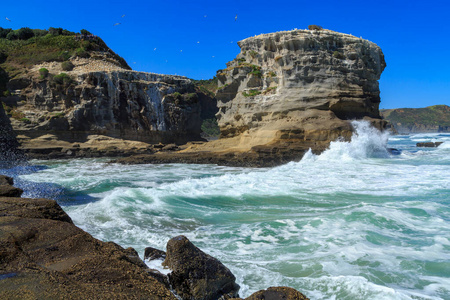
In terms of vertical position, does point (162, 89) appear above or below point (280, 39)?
below

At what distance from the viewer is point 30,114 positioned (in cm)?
2753

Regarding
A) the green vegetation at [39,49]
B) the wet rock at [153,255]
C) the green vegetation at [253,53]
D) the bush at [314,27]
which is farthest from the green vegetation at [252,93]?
the wet rock at [153,255]

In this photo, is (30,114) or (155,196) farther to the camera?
(30,114)

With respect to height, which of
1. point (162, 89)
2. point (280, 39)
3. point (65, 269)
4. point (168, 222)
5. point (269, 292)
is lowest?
point (168, 222)

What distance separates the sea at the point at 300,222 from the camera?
15.9 feet

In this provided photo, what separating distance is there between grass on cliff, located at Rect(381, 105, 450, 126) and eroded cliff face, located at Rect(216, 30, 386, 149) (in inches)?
4836

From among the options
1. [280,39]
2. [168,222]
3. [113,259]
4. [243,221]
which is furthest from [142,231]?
[280,39]

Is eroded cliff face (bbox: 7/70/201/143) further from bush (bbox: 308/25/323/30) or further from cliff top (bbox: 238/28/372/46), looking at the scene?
bush (bbox: 308/25/323/30)

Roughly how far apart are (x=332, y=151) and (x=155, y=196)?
12143 millimetres

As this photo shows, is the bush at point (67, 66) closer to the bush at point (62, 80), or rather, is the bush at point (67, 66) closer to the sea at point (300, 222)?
the bush at point (62, 80)

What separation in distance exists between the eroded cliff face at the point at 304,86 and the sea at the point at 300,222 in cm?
563

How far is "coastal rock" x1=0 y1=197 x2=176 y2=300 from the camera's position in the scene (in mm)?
2523

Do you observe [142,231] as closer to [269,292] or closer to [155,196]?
[155,196]

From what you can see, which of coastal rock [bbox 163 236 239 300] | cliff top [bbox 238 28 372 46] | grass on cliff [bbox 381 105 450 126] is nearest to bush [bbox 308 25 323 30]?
cliff top [bbox 238 28 372 46]
